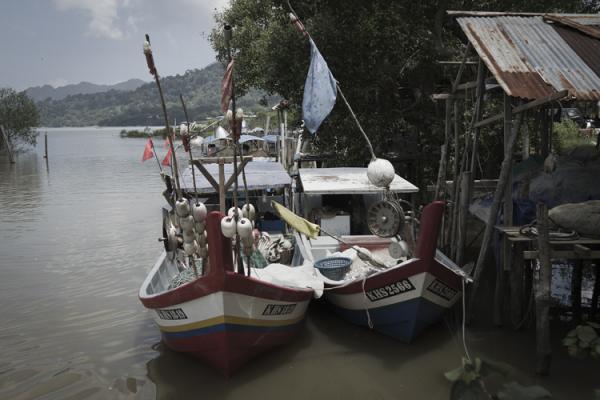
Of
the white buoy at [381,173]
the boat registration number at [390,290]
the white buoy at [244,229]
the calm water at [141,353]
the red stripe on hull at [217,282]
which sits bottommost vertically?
the calm water at [141,353]

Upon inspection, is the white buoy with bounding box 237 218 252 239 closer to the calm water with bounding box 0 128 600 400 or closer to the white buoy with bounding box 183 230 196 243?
the white buoy with bounding box 183 230 196 243

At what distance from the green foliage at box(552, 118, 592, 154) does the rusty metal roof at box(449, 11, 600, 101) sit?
8.41 meters

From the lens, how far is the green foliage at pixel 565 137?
650 inches

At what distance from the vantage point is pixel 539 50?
749 cm

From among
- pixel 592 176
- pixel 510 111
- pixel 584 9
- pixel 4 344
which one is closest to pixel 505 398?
pixel 510 111

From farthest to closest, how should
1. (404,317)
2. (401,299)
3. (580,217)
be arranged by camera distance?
(404,317), (401,299), (580,217)

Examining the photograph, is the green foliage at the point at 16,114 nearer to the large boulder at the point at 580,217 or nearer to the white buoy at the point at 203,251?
the white buoy at the point at 203,251

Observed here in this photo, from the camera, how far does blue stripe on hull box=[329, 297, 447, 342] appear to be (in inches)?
273

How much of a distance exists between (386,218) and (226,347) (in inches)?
122

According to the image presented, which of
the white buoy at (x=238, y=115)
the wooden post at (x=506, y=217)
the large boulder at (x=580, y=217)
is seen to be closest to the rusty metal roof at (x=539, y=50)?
the wooden post at (x=506, y=217)

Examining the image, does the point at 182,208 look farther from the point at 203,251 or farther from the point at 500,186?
the point at 500,186

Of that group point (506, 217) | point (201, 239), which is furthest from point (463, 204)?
point (201, 239)

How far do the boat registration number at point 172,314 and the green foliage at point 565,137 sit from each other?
13989mm

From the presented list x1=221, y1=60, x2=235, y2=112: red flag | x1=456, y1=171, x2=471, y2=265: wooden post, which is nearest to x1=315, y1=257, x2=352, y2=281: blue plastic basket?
x1=456, y1=171, x2=471, y2=265: wooden post
